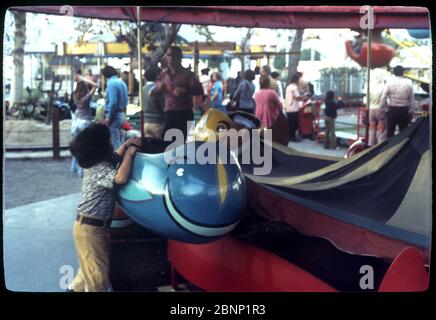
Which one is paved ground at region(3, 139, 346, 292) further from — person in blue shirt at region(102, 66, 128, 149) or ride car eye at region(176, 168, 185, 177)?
ride car eye at region(176, 168, 185, 177)

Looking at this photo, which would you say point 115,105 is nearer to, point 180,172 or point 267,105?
point 180,172

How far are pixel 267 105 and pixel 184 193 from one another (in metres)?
2.32

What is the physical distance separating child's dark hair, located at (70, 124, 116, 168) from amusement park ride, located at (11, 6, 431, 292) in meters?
0.16

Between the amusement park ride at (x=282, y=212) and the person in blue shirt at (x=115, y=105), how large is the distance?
166 mm

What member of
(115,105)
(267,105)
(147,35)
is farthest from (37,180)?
(115,105)

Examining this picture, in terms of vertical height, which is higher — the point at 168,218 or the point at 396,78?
the point at 396,78

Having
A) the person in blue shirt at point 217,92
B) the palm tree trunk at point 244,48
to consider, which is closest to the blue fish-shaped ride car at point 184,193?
the person in blue shirt at point 217,92

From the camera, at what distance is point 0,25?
97.3 inches

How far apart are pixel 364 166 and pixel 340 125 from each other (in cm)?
685

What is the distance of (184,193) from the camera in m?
2.48

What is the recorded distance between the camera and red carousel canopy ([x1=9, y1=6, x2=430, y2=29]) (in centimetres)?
358
